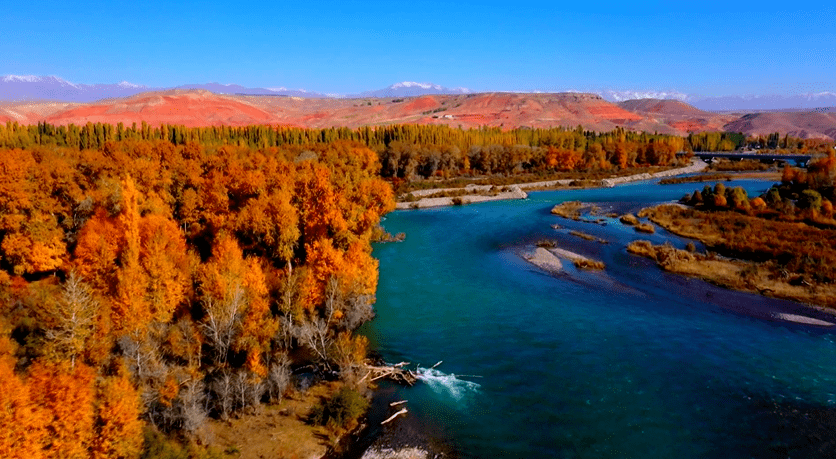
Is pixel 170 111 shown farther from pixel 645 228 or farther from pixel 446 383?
pixel 446 383

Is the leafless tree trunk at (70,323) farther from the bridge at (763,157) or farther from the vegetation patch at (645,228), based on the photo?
the bridge at (763,157)

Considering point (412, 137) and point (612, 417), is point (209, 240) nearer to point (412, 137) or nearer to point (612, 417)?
point (612, 417)

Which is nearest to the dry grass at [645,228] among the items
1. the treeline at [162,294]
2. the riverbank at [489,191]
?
the riverbank at [489,191]

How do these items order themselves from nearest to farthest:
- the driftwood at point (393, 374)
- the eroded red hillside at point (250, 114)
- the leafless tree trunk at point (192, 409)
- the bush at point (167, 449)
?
1. the bush at point (167, 449)
2. the leafless tree trunk at point (192, 409)
3. the driftwood at point (393, 374)
4. the eroded red hillside at point (250, 114)

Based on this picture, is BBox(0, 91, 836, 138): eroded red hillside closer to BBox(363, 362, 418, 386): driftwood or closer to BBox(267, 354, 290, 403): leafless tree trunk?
BBox(267, 354, 290, 403): leafless tree trunk

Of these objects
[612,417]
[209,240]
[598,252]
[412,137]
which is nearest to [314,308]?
[209,240]
